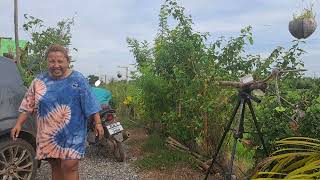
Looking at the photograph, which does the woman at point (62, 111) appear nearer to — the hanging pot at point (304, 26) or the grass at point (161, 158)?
the grass at point (161, 158)

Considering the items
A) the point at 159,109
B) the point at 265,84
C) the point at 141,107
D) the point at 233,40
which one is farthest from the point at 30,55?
the point at 265,84

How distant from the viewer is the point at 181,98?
692cm

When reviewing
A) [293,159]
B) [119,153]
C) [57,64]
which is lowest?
[119,153]

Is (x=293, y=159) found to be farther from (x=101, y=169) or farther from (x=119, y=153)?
(x=119, y=153)

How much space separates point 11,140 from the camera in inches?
212

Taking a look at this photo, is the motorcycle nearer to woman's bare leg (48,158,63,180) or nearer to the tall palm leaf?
woman's bare leg (48,158,63,180)

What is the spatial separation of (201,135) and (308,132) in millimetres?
2288

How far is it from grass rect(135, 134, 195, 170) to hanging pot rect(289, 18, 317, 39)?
225cm

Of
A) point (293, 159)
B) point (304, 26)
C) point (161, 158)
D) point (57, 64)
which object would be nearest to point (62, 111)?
point (57, 64)

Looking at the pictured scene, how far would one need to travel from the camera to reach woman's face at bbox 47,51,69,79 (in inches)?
180

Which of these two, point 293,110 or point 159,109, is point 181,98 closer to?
point 159,109

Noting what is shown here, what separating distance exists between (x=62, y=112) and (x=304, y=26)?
357 cm

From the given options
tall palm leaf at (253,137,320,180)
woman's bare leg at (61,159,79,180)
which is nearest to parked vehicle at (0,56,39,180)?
woman's bare leg at (61,159,79,180)

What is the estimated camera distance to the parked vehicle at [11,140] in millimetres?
5344
